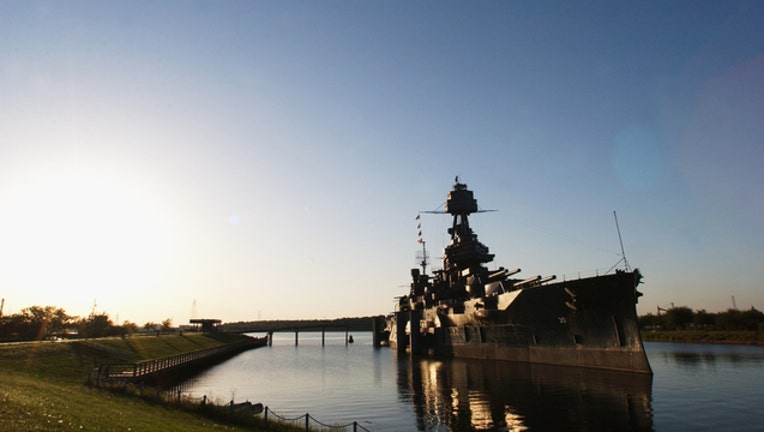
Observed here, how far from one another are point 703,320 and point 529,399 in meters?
104

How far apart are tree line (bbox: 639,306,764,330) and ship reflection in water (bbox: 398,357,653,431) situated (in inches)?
2946

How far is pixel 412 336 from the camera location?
6800 centimetres

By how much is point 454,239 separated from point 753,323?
233ft

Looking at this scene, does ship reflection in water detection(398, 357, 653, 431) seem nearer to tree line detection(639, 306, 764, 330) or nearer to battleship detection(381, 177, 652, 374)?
battleship detection(381, 177, 652, 374)

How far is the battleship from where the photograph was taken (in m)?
34.9

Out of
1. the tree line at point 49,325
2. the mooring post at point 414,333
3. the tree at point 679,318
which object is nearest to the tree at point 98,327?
the tree line at point 49,325

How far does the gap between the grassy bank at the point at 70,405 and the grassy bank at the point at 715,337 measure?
91815 millimetres

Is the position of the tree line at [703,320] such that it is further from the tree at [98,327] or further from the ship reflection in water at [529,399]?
the tree at [98,327]

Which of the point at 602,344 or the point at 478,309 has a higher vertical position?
the point at 478,309

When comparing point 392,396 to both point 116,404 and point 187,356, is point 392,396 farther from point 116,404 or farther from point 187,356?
point 187,356

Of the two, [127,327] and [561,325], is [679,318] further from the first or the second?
[127,327]

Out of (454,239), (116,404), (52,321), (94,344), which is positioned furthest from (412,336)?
(52,321)

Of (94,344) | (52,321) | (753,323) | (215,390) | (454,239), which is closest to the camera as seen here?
(215,390)

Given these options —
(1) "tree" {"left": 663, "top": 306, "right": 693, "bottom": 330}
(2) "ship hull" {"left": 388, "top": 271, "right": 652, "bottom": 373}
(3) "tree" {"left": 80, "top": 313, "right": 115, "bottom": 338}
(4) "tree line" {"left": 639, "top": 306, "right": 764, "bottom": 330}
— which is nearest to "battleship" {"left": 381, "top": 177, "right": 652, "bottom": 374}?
(2) "ship hull" {"left": 388, "top": 271, "right": 652, "bottom": 373}
